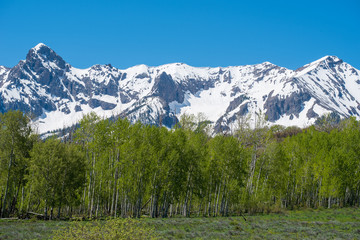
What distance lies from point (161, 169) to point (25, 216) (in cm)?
1990

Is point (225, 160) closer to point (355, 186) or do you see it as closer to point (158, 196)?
point (158, 196)

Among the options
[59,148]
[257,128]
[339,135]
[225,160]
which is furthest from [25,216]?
[339,135]

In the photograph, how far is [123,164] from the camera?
43594mm

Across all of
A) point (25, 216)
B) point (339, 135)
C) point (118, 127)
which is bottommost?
point (25, 216)

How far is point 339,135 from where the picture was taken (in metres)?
74.8

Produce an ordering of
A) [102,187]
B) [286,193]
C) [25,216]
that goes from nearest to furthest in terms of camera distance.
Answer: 1. [25,216]
2. [102,187]
3. [286,193]

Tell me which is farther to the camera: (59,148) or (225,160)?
(225,160)

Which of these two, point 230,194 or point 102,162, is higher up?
point 102,162

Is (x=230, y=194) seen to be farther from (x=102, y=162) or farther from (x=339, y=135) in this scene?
(x=339, y=135)

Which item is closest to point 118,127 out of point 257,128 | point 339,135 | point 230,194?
point 230,194

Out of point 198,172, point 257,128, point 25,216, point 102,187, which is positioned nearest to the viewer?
point 25,216

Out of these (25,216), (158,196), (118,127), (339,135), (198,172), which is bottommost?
(25,216)

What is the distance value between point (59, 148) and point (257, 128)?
36867 millimetres

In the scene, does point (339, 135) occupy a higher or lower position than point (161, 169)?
higher
